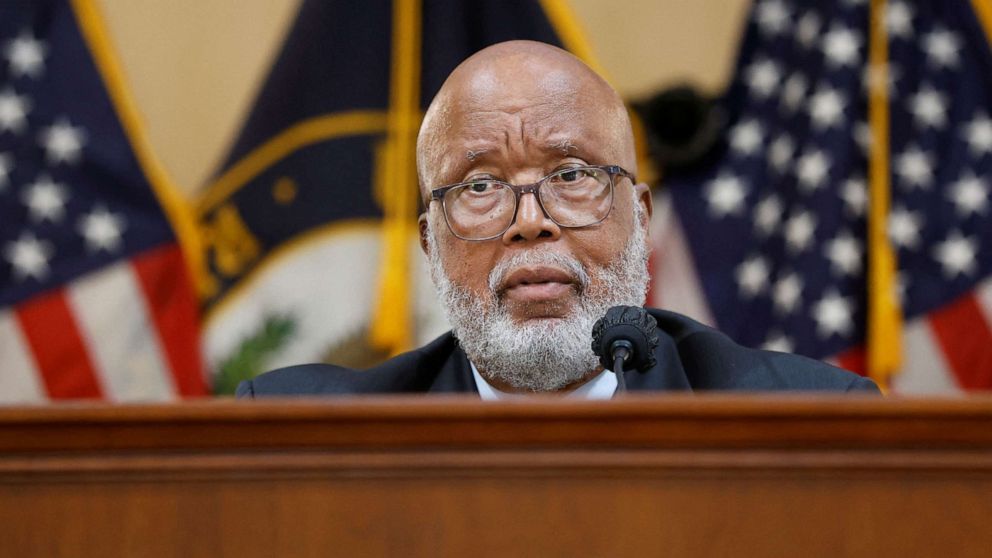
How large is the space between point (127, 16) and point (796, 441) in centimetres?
369

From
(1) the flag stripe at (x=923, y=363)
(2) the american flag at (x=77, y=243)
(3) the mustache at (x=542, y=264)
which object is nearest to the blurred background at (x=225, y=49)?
(2) the american flag at (x=77, y=243)

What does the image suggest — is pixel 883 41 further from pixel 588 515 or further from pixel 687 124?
pixel 588 515

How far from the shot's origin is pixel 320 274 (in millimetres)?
4109

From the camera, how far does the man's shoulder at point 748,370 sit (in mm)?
2217

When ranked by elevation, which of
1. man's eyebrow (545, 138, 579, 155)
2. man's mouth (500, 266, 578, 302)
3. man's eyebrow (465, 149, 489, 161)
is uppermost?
man's eyebrow (465, 149, 489, 161)

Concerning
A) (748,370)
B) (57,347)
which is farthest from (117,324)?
(748,370)

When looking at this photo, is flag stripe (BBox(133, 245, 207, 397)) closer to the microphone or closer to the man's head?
the man's head

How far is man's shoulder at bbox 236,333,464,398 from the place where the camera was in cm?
235

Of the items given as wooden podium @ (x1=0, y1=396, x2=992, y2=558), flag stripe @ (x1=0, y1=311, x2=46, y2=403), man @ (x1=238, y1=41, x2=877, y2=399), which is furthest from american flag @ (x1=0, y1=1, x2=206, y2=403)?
wooden podium @ (x1=0, y1=396, x2=992, y2=558)

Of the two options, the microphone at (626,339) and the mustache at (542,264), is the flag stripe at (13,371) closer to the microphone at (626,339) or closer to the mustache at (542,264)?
the mustache at (542,264)

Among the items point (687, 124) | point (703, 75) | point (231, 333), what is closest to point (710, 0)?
point (703, 75)

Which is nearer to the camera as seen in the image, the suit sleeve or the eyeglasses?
the eyeglasses

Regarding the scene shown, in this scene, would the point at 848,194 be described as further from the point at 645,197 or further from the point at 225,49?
the point at 225,49

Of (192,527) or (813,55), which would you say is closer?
(192,527)
